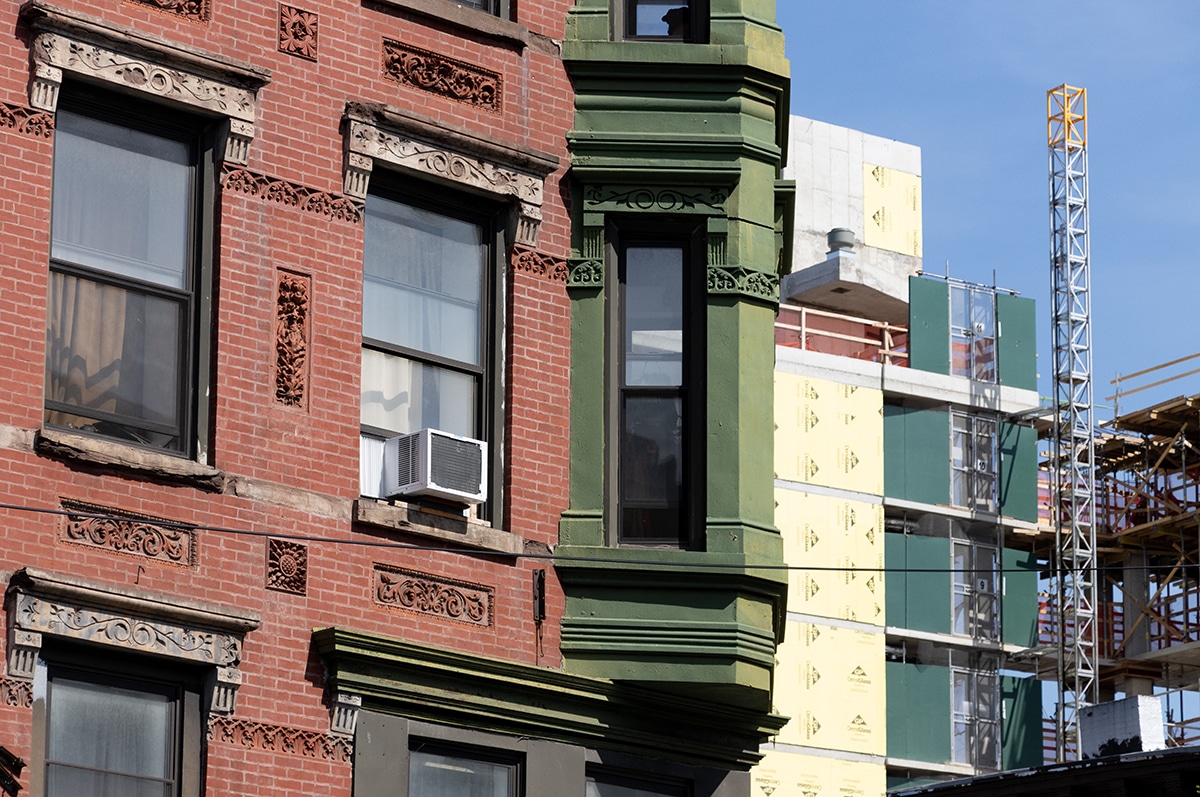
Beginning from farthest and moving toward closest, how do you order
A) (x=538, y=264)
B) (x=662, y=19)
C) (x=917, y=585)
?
(x=917, y=585) < (x=662, y=19) < (x=538, y=264)

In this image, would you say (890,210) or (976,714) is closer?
(976,714)

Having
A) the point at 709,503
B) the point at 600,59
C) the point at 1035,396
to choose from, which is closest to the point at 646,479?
the point at 709,503

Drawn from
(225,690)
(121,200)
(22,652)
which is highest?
(121,200)

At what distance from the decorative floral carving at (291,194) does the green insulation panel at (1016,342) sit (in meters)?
48.0

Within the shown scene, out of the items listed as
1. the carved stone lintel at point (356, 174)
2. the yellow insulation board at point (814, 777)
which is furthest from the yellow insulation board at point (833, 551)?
the carved stone lintel at point (356, 174)

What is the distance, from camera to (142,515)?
50.4ft

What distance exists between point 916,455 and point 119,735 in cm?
4658

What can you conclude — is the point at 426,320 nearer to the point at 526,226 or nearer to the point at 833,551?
the point at 526,226

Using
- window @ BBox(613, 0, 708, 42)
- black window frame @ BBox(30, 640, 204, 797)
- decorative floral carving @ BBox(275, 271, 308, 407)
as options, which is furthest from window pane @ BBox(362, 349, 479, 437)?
window @ BBox(613, 0, 708, 42)

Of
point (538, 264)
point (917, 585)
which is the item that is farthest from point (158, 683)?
point (917, 585)

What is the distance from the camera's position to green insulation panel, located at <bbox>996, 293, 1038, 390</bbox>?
6381 cm

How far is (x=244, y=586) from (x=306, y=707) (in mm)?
936

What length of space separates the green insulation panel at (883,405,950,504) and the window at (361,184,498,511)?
138 ft

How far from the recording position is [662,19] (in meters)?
18.9
